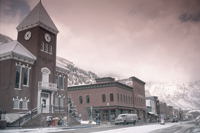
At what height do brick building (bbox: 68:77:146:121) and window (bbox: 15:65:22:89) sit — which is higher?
window (bbox: 15:65:22:89)

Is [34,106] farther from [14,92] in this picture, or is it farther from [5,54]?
[5,54]

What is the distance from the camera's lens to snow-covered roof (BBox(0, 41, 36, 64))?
87.1 feet

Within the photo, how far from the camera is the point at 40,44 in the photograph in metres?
31.5

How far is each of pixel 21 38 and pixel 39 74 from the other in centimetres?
772

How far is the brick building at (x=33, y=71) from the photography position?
1029 inches

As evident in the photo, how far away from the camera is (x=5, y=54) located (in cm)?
2666

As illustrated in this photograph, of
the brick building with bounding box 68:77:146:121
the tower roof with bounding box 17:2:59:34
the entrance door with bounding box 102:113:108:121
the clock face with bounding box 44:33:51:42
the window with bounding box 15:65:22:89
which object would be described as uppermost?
the tower roof with bounding box 17:2:59:34

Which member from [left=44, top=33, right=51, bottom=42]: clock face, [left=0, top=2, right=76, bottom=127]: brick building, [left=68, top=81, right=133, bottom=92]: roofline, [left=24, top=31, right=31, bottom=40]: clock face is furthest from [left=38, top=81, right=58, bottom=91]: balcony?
[left=68, top=81, right=133, bottom=92]: roofline

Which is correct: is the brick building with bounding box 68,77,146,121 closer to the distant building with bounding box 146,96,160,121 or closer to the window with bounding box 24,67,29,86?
the window with bounding box 24,67,29,86

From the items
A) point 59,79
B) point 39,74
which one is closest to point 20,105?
point 39,74

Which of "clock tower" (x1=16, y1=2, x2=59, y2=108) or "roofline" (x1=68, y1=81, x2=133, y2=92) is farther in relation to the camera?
"roofline" (x1=68, y1=81, x2=133, y2=92)

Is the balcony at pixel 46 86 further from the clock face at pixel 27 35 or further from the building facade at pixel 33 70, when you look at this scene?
the clock face at pixel 27 35

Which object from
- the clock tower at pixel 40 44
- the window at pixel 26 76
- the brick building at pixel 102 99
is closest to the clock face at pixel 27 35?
the clock tower at pixel 40 44

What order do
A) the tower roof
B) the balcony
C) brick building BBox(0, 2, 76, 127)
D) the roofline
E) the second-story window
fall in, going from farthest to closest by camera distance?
the roofline, the tower roof, the balcony, the second-story window, brick building BBox(0, 2, 76, 127)
